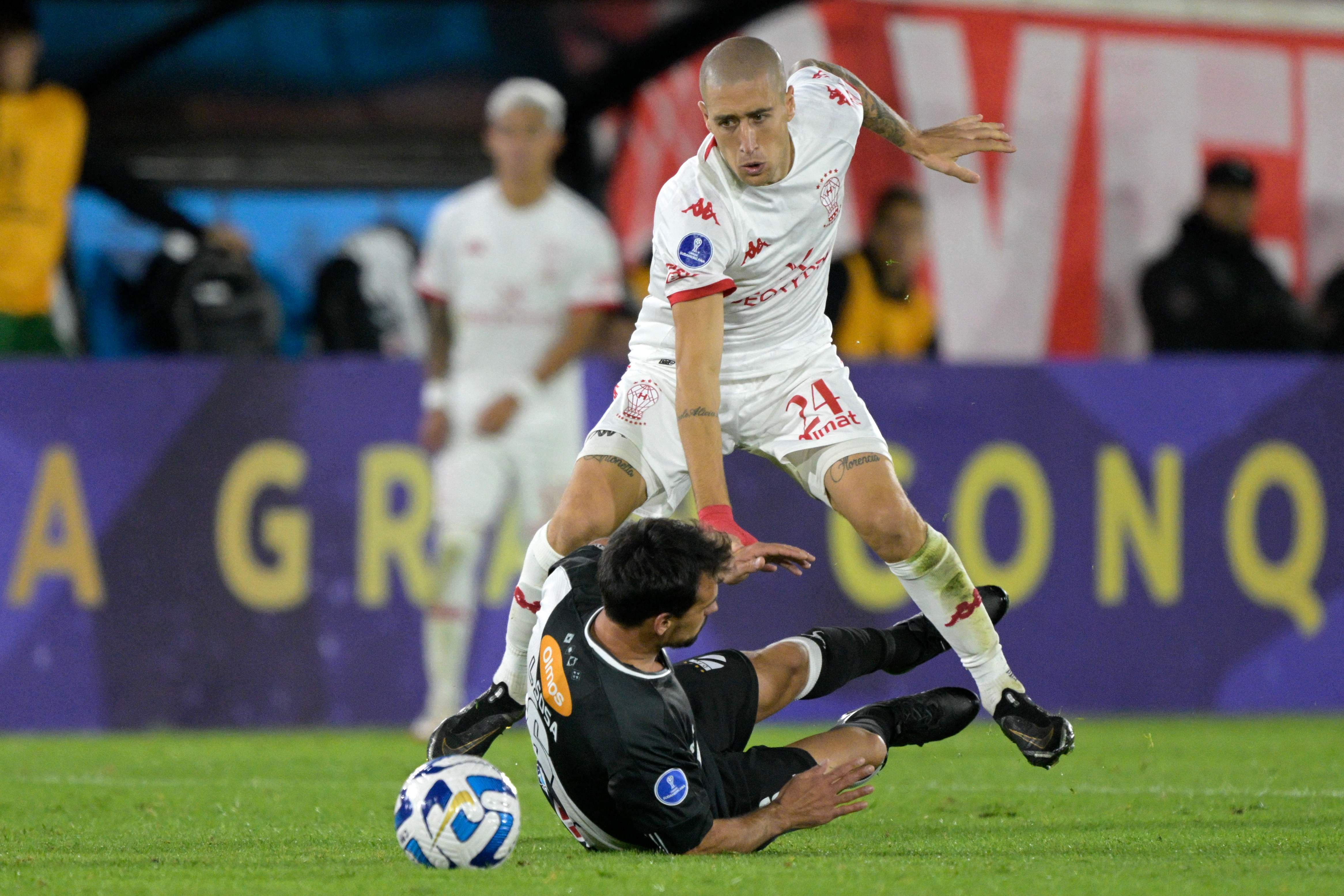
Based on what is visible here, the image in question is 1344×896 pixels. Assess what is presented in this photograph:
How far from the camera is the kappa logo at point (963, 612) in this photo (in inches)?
241

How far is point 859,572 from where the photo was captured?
967cm

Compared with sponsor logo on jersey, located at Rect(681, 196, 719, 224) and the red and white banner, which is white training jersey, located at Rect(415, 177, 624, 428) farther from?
the red and white banner

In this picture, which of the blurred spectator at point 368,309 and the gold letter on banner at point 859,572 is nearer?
the gold letter on banner at point 859,572

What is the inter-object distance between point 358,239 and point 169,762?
5066 mm

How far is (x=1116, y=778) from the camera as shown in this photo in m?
7.31

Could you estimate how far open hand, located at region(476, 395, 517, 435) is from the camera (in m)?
8.88

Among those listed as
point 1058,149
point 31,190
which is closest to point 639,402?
point 31,190

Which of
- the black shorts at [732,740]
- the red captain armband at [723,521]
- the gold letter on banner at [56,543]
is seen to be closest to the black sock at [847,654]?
the black shorts at [732,740]

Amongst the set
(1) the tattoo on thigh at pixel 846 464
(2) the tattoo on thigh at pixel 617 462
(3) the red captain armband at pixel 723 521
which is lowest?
(3) the red captain armband at pixel 723 521

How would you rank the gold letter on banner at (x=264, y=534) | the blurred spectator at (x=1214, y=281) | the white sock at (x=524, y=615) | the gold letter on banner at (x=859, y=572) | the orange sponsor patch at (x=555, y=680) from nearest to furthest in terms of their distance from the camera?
the orange sponsor patch at (x=555, y=680), the white sock at (x=524, y=615), the gold letter on banner at (x=264, y=534), the gold letter on banner at (x=859, y=572), the blurred spectator at (x=1214, y=281)

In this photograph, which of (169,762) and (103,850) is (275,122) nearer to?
(169,762)

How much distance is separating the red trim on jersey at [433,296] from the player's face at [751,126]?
3.36 m

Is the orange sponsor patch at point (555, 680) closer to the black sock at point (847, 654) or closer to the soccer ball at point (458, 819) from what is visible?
the soccer ball at point (458, 819)

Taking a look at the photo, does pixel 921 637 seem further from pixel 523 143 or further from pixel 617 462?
pixel 523 143
